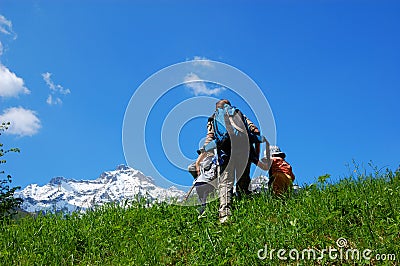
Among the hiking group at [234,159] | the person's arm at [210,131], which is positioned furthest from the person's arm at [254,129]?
the person's arm at [210,131]

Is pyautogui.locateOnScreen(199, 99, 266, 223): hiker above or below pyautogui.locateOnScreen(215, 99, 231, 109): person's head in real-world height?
below

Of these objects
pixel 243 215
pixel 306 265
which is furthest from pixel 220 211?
pixel 306 265

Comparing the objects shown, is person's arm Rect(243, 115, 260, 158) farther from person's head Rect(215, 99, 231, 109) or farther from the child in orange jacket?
person's head Rect(215, 99, 231, 109)

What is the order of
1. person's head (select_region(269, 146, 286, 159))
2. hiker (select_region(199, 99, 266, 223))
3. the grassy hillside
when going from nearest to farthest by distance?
the grassy hillside → hiker (select_region(199, 99, 266, 223)) → person's head (select_region(269, 146, 286, 159))

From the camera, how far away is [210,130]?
946cm

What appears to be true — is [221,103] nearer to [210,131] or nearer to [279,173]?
[210,131]

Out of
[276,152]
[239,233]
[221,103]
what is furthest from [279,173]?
[239,233]

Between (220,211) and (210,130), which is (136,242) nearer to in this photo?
(220,211)

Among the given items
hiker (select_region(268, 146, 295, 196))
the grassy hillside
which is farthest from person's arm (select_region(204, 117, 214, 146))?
hiker (select_region(268, 146, 295, 196))

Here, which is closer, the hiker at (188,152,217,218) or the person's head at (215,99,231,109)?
the person's head at (215,99,231,109)

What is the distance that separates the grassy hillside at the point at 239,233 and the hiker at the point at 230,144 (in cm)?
47

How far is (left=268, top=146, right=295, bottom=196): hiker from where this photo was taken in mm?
9547

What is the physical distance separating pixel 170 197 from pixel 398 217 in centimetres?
568

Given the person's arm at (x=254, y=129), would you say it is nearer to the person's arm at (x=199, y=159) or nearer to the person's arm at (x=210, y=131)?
the person's arm at (x=210, y=131)
